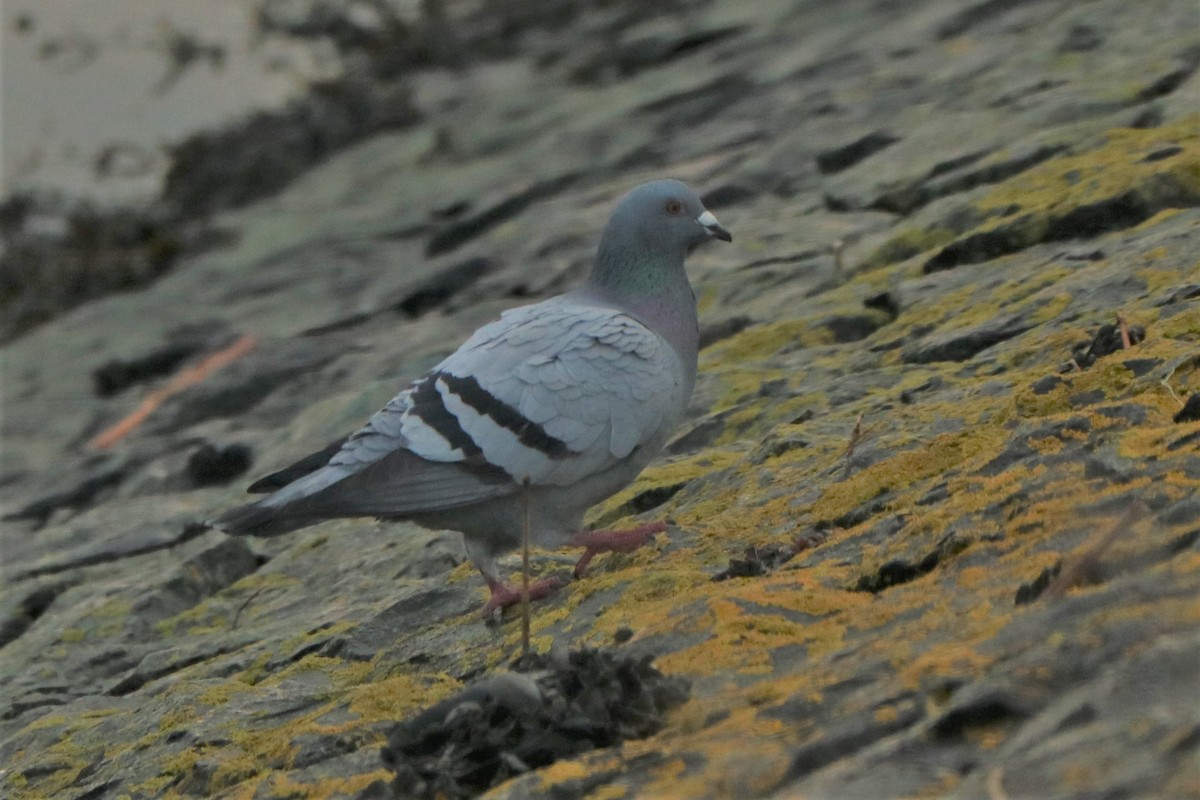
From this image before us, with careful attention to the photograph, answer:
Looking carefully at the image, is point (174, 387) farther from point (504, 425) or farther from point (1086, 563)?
point (1086, 563)

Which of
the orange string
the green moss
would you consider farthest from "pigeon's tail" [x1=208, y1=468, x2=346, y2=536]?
the orange string

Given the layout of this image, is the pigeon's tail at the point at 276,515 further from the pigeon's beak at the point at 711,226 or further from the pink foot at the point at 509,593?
the pigeon's beak at the point at 711,226

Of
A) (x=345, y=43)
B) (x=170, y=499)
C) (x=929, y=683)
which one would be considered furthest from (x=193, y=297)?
(x=929, y=683)

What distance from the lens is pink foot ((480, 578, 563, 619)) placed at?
541cm

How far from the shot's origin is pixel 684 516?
19.4 feet

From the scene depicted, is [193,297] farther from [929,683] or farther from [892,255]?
[929,683]

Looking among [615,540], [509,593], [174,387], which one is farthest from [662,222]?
[174,387]

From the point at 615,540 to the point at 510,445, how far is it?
0.46 meters

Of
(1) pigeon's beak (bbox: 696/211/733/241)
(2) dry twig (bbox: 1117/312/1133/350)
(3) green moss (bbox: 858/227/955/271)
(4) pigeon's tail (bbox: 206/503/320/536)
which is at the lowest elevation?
(3) green moss (bbox: 858/227/955/271)

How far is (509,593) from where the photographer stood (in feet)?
17.8

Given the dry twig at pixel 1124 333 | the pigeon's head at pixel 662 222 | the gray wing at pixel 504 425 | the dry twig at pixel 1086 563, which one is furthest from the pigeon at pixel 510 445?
the dry twig at pixel 1086 563

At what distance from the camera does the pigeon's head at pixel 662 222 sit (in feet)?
21.7

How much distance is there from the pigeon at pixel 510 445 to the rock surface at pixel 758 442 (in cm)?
24

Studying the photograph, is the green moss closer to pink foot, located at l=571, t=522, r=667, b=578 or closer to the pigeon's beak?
the pigeon's beak
